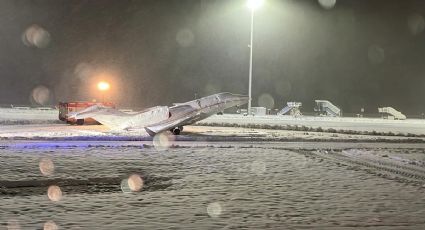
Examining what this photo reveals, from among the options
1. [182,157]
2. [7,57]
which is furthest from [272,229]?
[7,57]

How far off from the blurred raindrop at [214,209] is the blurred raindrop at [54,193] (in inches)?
108

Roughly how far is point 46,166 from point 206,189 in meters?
4.89

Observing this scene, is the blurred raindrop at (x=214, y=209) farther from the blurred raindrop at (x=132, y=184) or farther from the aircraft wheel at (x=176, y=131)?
the aircraft wheel at (x=176, y=131)

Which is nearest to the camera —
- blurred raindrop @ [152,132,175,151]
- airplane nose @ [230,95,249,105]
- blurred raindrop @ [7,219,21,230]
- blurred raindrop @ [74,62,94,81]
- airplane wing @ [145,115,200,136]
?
blurred raindrop @ [7,219,21,230]

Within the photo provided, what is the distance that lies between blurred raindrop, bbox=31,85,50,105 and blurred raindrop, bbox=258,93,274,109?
3381 centimetres

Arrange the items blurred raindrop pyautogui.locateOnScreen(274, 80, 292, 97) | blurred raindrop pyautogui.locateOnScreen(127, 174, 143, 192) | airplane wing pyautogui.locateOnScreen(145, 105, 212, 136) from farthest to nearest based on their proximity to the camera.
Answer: blurred raindrop pyautogui.locateOnScreen(274, 80, 292, 97) < airplane wing pyautogui.locateOnScreen(145, 105, 212, 136) < blurred raindrop pyautogui.locateOnScreen(127, 174, 143, 192)

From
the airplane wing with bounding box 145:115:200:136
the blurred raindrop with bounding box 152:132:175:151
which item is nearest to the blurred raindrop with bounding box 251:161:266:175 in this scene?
the blurred raindrop with bounding box 152:132:175:151

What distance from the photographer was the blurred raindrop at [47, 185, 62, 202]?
985 cm

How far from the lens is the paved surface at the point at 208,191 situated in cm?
833

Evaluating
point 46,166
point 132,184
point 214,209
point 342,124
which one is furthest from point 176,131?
point 214,209

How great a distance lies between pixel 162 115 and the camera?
2691cm

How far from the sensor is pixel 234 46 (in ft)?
305

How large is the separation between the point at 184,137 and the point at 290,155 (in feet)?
28.8

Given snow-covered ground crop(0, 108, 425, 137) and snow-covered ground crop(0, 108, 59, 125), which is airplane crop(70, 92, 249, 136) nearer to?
snow-covered ground crop(0, 108, 425, 137)
